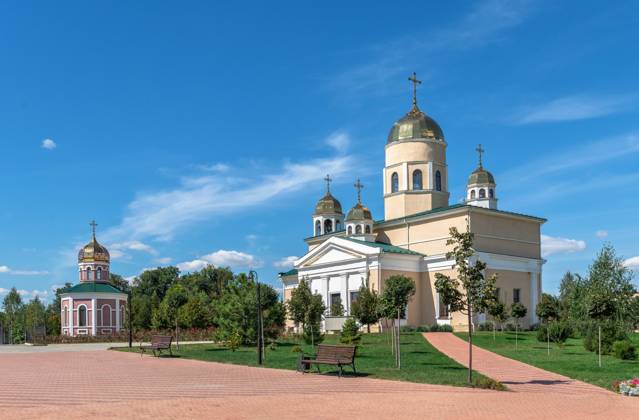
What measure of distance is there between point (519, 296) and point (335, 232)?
1679 cm

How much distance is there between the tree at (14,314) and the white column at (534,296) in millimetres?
52927

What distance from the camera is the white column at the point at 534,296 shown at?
4913 cm

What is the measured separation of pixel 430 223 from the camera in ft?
164

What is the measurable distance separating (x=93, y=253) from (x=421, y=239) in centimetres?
4114

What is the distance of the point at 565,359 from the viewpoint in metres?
25.6

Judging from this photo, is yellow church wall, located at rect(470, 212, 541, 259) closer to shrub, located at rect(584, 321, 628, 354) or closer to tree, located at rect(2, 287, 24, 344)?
shrub, located at rect(584, 321, 628, 354)

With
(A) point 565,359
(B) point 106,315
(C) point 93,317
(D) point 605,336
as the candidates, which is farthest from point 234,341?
(B) point 106,315

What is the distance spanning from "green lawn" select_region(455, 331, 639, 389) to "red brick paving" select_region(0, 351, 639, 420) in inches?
146

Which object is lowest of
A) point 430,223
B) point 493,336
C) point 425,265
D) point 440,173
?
point 493,336

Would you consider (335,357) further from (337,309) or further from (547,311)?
(547,311)

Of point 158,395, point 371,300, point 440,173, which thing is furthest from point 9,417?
point 440,173

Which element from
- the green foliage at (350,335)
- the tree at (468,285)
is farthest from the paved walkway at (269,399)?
the green foliage at (350,335)

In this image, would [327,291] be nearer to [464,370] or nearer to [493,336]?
[493,336]

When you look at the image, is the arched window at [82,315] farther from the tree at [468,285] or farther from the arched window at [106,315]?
the tree at [468,285]
